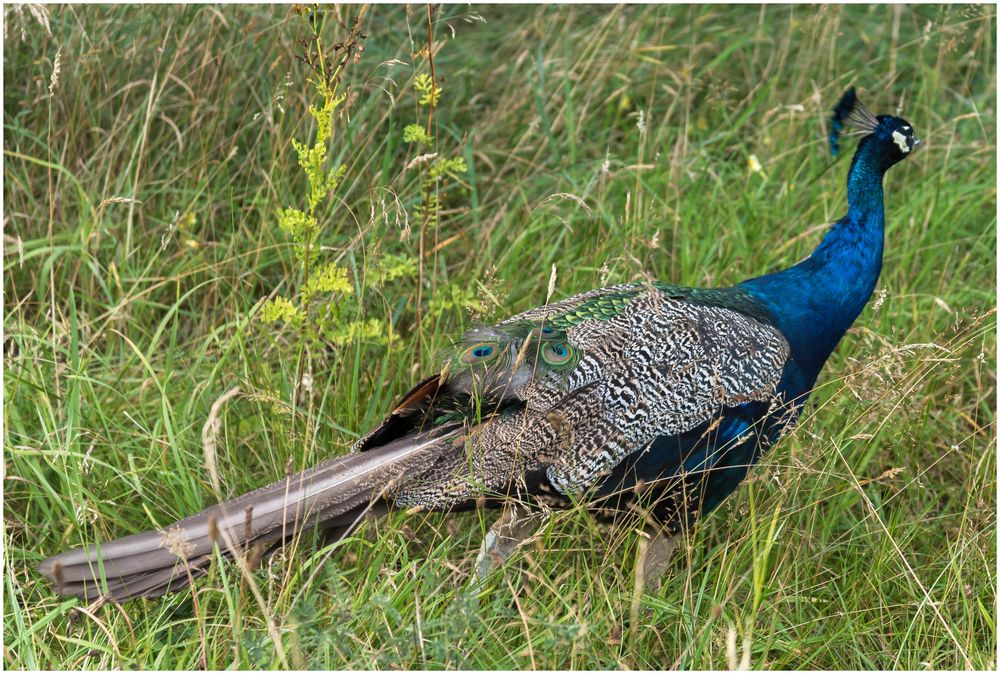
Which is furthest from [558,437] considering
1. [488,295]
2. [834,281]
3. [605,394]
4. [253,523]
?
[834,281]

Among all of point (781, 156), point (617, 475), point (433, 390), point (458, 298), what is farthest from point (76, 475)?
point (781, 156)

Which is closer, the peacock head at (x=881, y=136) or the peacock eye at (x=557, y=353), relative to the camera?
the peacock eye at (x=557, y=353)

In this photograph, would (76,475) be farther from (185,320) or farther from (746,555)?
(746,555)

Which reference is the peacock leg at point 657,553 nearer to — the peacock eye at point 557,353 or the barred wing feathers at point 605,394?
the barred wing feathers at point 605,394

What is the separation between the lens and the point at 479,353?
294cm

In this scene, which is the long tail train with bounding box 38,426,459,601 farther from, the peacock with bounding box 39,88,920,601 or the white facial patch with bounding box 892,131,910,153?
the white facial patch with bounding box 892,131,910,153

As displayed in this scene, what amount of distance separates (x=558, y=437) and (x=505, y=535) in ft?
1.03

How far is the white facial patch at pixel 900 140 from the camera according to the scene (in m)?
3.51

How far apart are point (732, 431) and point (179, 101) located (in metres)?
2.26

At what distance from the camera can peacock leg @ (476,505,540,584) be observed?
280cm

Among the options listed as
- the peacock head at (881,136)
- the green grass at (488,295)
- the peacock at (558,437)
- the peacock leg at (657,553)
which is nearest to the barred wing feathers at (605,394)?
the peacock at (558,437)

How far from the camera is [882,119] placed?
353cm

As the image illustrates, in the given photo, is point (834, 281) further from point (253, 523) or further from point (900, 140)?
point (253, 523)

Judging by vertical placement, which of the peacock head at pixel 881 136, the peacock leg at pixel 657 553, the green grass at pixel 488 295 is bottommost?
the peacock leg at pixel 657 553
